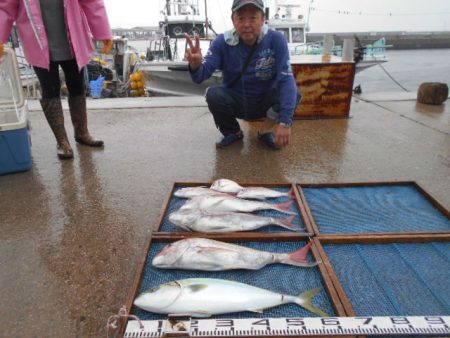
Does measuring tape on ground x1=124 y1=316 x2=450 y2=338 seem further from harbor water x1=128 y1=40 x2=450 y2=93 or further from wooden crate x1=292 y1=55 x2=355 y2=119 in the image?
harbor water x1=128 y1=40 x2=450 y2=93

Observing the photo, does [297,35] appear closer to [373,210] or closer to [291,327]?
[373,210]

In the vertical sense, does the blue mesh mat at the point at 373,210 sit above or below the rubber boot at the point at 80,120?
below

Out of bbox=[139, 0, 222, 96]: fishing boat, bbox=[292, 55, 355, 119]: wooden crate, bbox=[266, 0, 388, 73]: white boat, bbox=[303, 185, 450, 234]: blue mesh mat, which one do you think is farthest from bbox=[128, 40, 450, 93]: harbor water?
bbox=[303, 185, 450, 234]: blue mesh mat

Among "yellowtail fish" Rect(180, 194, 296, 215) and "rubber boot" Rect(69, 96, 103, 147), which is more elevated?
"rubber boot" Rect(69, 96, 103, 147)

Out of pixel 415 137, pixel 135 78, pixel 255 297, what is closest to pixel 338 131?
pixel 415 137

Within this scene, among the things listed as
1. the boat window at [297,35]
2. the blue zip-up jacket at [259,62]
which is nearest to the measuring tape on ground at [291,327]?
the blue zip-up jacket at [259,62]

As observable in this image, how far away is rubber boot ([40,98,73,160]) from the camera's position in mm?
3488

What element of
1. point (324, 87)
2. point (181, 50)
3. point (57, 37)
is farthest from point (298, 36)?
point (57, 37)

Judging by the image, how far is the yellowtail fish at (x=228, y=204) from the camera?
2371 millimetres

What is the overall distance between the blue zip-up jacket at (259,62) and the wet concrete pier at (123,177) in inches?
29.6

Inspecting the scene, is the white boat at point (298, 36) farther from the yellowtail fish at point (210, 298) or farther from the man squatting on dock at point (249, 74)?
the yellowtail fish at point (210, 298)

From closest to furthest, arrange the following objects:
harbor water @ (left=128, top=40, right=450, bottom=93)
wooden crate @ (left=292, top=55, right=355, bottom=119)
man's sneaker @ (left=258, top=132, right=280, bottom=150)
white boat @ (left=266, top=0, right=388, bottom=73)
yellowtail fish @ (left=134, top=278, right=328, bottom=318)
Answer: yellowtail fish @ (left=134, top=278, right=328, bottom=318) → man's sneaker @ (left=258, top=132, right=280, bottom=150) → wooden crate @ (left=292, top=55, right=355, bottom=119) → white boat @ (left=266, top=0, right=388, bottom=73) → harbor water @ (left=128, top=40, right=450, bottom=93)

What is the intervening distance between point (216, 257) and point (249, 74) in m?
2.40

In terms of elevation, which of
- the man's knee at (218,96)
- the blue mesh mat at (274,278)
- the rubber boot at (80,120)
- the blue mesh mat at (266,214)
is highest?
the man's knee at (218,96)
